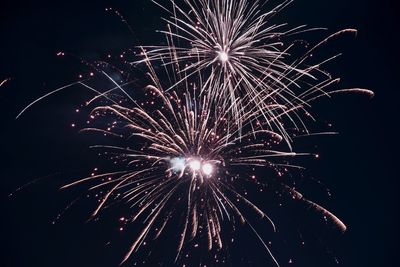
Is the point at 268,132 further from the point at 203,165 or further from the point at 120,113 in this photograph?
the point at 120,113

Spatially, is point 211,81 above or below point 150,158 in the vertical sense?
above

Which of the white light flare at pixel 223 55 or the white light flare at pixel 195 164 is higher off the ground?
the white light flare at pixel 223 55

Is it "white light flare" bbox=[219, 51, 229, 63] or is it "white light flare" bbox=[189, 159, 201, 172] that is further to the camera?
"white light flare" bbox=[189, 159, 201, 172]

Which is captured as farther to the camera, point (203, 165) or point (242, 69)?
point (203, 165)

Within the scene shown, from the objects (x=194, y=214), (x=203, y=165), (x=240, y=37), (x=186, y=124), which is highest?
(x=240, y=37)

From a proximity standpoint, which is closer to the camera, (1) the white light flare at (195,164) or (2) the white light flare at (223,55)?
(2) the white light flare at (223,55)

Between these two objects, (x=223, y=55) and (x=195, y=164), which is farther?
(x=195, y=164)

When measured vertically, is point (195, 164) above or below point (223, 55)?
below

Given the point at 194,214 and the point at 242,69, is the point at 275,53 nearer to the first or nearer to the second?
the point at 242,69

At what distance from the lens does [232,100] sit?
9.96 m

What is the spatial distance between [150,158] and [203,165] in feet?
4.43

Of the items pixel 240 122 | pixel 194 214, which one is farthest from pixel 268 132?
pixel 194 214

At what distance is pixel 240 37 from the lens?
987cm

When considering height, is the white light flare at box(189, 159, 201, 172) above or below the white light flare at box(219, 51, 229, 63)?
below
